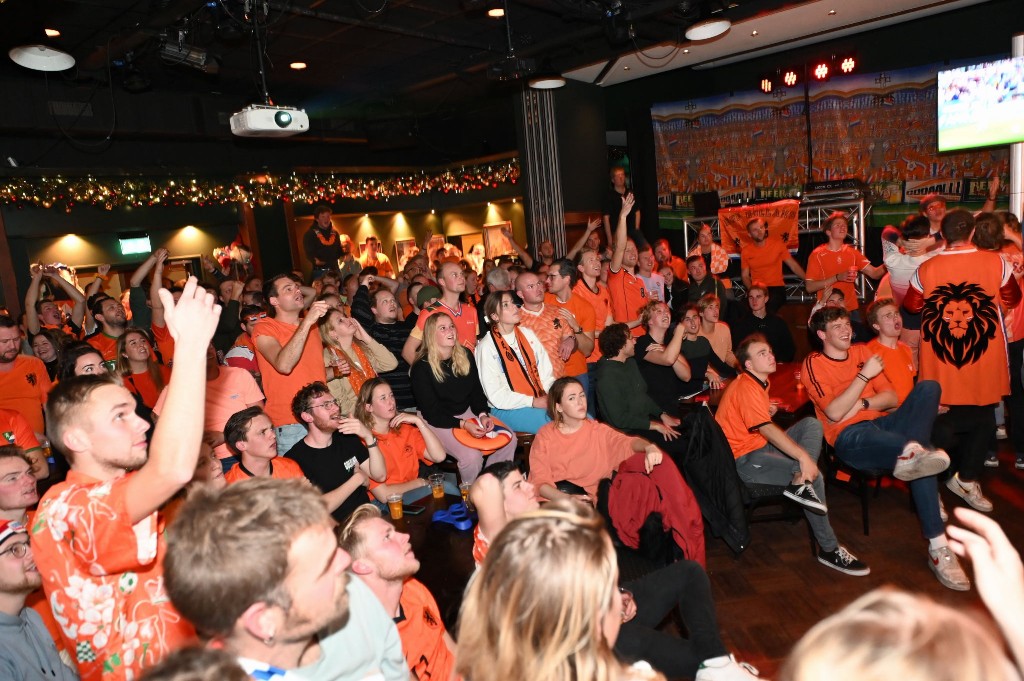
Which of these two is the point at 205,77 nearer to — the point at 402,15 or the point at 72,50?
the point at 72,50

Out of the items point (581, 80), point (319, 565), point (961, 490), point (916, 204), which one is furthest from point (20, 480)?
point (916, 204)

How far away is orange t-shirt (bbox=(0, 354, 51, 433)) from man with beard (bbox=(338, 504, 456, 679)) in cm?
316

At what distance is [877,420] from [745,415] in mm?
744

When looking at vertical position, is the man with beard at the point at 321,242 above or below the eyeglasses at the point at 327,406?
above

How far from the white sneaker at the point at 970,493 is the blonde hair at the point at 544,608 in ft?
10.8

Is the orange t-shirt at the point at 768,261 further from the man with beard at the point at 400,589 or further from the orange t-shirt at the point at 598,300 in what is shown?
the man with beard at the point at 400,589

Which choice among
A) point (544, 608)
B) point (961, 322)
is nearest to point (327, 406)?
point (544, 608)

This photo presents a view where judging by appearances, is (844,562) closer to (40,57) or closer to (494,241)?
(40,57)

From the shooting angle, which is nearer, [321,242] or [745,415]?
[745,415]

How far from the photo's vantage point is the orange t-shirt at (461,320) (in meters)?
4.54

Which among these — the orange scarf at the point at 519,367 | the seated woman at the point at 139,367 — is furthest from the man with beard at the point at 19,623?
the orange scarf at the point at 519,367

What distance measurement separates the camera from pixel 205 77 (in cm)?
934

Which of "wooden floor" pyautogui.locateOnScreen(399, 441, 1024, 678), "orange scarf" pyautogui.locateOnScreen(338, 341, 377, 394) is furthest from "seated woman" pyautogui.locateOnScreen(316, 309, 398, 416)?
"wooden floor" pyautogui.locateOnScreen(399, 441, 1024, 678)

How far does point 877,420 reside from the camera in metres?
3.52
